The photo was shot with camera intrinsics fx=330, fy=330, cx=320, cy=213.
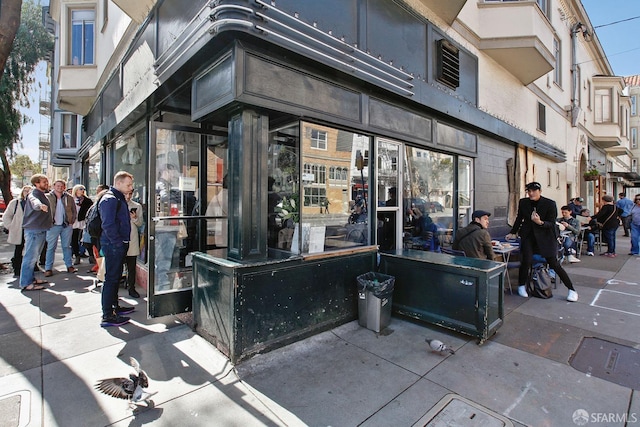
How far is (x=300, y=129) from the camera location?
4.05m

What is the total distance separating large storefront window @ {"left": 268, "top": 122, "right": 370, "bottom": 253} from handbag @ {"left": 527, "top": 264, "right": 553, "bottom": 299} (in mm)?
3316

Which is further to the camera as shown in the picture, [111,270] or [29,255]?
[29,255]

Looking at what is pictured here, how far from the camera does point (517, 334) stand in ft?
13.3

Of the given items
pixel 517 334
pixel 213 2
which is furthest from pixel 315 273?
pixel 213 2

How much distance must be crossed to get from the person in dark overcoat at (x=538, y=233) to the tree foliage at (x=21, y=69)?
2161cm

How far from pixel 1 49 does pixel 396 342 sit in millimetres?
6453

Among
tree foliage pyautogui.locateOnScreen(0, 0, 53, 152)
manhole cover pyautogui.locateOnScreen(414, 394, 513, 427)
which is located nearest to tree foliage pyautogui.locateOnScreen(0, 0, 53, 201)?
tree foliage pyautogui.locateOnScreen(0, 0, 53, 152)

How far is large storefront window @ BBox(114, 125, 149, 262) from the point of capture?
5.62 meters

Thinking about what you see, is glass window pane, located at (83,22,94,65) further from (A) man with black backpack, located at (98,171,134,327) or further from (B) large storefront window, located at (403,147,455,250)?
(B) large storefront window, located at (403,147,455,250)

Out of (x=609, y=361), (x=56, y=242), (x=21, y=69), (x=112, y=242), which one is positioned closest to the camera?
(x=609, y=361)

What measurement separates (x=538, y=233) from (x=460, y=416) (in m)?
4.05

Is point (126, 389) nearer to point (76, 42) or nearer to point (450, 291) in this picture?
point (450, 291)

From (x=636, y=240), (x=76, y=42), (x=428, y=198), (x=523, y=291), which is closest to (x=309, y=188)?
(x=428, y=198)

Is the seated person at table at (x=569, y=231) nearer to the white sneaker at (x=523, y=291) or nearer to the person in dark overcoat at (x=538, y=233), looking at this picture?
the person in dark overcoat at (x=538, y=233)
